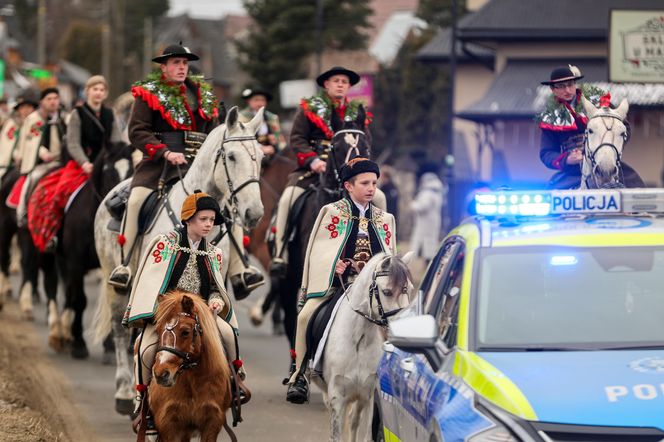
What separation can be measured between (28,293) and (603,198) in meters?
Result: 12.4

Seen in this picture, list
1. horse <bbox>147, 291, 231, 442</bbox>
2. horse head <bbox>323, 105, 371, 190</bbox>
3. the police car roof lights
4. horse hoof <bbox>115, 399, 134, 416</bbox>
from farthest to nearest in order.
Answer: horse hoof <bbox>115, 399, 134, 416</bbox>
horse head <bbox>323, 105, 371, 190</bbox>
horse <bbox>147, 291, 231, 442</bbox>
the police car roof lights

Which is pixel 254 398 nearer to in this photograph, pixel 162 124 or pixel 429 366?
pixel 162 124

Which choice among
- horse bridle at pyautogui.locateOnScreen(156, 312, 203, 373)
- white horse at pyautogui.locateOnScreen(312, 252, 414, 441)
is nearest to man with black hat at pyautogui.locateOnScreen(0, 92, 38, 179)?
white horse at pyautogui.locateOnScreen(312, 252, 414, 441)

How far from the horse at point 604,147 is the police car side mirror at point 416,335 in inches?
173

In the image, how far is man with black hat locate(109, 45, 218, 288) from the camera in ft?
40.8

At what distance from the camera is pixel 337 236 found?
33.6ft

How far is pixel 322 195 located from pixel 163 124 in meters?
1.50

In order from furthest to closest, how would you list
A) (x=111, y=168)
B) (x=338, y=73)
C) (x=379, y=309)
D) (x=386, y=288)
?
1. (x=111, y=168)
2. (x=338, y=73)
3. (x=379, y=309)
4. (x=386, y=288)

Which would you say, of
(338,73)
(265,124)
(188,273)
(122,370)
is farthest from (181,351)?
(265,124)

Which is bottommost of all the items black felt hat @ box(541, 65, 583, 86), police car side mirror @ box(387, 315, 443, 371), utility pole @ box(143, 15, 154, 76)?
police car side mirror @ box(387, 315, 443, 371)

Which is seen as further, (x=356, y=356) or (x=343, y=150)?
(x=343, y=150)

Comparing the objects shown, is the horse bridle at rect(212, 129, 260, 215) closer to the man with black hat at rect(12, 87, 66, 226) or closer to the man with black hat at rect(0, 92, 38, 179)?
the man with black hat at rect(12, 87, 66, 226)

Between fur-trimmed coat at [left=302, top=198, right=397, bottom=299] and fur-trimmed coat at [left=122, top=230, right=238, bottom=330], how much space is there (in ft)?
3.04

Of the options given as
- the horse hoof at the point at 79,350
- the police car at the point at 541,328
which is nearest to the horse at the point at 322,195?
the horse hoof at the point at 79,350
